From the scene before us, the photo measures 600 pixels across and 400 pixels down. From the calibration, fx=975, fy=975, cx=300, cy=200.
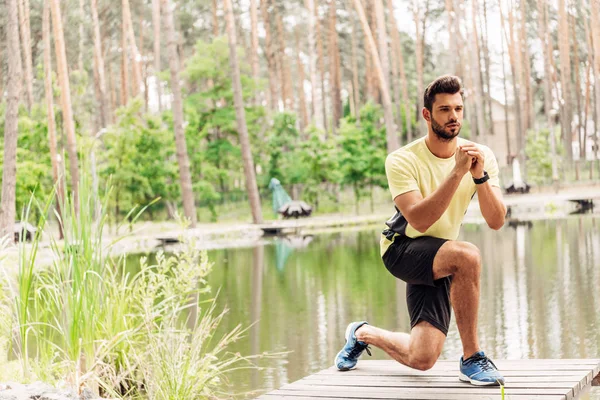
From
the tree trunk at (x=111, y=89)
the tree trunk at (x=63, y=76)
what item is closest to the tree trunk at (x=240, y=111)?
the tree trunk at (x=63, y=76)

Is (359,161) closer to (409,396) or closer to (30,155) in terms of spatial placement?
(30,155)

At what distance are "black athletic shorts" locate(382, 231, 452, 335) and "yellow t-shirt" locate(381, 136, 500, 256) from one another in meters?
0.08

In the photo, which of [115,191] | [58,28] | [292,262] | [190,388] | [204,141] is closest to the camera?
[190,388]

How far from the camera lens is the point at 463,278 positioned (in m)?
Result: 4.19

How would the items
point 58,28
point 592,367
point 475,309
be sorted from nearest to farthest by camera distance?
point 475,309 → point 592,367 → point 58,28

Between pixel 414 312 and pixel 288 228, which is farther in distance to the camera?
pixel 288 228

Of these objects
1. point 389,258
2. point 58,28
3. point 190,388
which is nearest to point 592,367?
point 389,258

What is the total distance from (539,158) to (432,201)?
36.9 meters

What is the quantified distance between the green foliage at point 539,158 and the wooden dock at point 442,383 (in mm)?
35747

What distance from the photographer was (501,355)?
7266 millimetres

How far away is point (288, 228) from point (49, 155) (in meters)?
7.97

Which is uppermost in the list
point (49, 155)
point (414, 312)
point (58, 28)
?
point (58, 28)

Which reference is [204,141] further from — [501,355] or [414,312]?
[414,312]

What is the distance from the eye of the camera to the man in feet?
13.5
